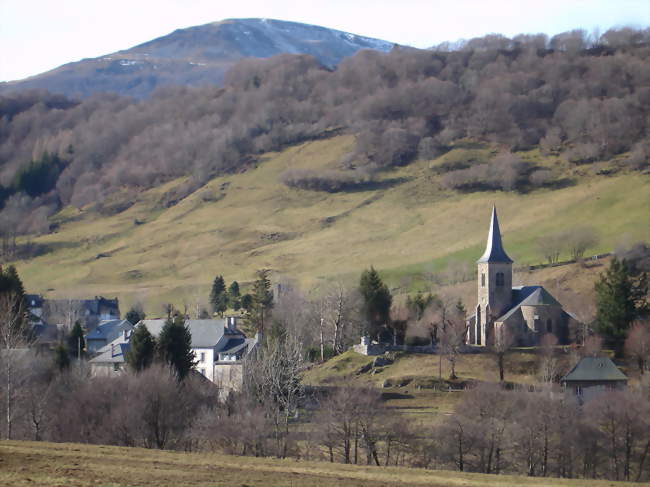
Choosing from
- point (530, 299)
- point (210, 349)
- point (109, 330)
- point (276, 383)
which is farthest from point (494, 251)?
point (109, 330)

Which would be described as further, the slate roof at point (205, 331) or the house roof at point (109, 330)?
the house roof at point (109, 330)

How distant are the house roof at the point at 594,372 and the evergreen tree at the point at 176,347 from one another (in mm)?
25252

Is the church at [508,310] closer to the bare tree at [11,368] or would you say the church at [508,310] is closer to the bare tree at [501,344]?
the bare tree at [501,344]

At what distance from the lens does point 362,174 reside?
188m

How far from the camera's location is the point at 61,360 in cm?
6825

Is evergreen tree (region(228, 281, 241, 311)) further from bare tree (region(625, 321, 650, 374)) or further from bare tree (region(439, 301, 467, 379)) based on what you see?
bare tree (region(625, 321, 650, 374))

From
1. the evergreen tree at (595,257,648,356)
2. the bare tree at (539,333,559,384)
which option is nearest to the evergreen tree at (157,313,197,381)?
the bare tree at (539,333,559,384)

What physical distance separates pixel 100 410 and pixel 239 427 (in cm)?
775

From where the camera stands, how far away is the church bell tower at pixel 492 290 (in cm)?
8756

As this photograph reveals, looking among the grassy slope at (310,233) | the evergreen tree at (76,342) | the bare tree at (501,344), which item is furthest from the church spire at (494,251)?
the grassy slope at (310,233)

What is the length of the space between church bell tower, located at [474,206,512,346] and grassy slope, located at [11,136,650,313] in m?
38.6

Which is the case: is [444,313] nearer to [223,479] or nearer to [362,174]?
[223,479]

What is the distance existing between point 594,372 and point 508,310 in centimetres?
1901

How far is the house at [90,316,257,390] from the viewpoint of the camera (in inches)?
3061
